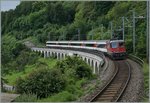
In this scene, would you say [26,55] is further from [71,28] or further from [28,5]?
[28,5]

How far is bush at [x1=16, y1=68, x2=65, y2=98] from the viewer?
19969 millimetres

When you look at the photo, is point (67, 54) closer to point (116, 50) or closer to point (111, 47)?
point (111, 47)

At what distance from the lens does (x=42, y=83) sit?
794 inches

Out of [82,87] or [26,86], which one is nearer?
[26,86]

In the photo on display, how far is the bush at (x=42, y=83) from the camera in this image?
65.5ft

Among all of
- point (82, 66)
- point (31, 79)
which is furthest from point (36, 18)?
point (31, 79)

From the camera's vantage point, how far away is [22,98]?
671 inches

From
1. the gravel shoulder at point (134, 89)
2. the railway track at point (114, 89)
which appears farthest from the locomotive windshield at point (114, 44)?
the gravel shoulder at point (134, 89)

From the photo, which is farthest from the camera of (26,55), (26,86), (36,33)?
(36,33)

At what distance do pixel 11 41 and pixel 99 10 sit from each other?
2594 centimetres

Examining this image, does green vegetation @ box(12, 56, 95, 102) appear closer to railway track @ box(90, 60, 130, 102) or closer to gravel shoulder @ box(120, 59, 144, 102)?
railway track @ box(90, 60, 130, 102)

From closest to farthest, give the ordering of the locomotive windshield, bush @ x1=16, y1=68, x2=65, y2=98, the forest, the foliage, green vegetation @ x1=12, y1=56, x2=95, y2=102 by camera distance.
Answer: green vegetation @ x1=12, y1=56, x2=95, y2=102, bush @ x1=16, y1=68, x2=65, y2=98, the foliage, the locomotive windshield, the forest

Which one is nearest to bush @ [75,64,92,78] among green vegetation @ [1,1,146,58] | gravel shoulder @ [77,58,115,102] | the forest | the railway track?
gravel shoulder @ [77,58,115,102]

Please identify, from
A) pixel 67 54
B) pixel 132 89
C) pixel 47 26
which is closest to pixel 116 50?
pixel 132 89
